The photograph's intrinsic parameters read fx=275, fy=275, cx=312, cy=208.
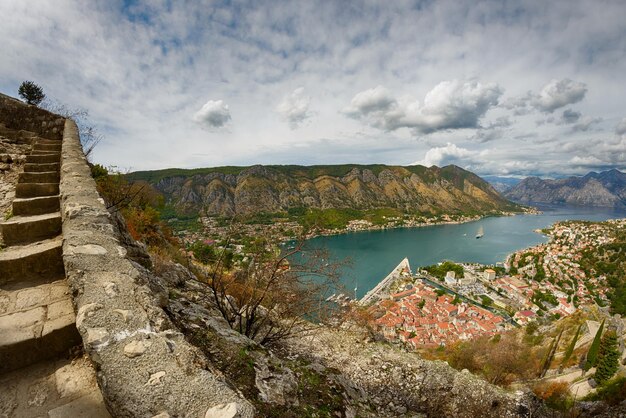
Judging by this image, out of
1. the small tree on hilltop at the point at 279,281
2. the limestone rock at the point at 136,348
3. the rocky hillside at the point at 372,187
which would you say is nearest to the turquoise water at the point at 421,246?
the rocky hillside at the point at 372,187

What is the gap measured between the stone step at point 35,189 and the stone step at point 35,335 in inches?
117

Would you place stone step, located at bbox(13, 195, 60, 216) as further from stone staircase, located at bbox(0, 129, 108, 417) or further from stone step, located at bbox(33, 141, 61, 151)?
stone step, located at bbox(33, 141, 61, 151)

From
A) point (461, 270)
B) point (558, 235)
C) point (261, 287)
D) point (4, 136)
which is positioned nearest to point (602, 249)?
point (558, 235)

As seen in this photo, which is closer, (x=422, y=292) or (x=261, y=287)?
(x=261, y=287)

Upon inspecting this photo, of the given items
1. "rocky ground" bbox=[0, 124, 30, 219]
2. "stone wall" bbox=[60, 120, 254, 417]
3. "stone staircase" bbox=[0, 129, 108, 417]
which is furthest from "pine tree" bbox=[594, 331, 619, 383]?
"rocky ground" bbox=[0, 124, 30, 219]

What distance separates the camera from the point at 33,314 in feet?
6.94

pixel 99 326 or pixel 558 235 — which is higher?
pixel 99 326

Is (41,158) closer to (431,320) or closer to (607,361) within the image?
(607,361)

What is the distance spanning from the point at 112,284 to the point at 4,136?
8838 mm

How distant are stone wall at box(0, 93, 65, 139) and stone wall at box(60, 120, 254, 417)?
30.5 ft

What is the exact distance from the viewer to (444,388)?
803 cm

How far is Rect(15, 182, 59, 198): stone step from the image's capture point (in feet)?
13.4

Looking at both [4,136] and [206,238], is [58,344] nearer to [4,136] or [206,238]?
[206,238]

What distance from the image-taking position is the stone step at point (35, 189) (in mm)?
4074
